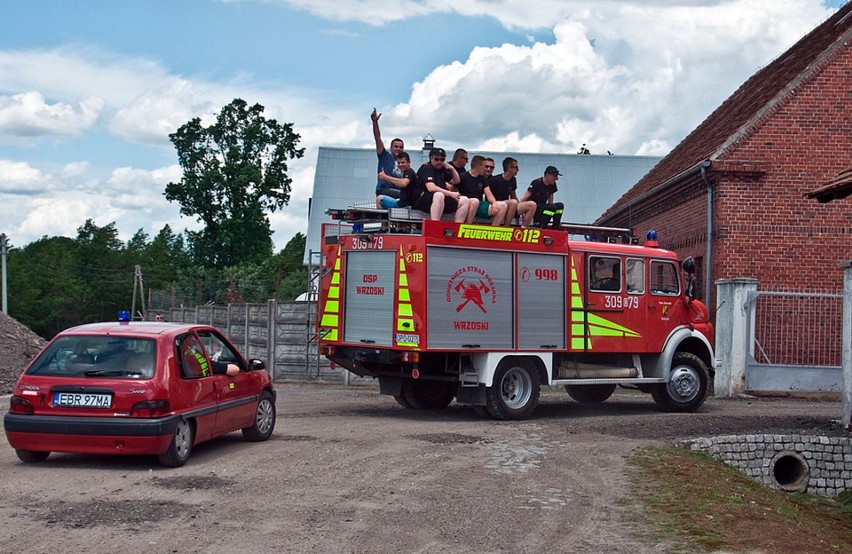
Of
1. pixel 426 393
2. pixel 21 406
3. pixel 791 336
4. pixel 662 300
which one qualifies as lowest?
pixel 426 393

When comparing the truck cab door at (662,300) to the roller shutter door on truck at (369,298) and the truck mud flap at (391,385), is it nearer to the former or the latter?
the truck mud flap at (391,385)

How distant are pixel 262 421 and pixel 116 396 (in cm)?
271

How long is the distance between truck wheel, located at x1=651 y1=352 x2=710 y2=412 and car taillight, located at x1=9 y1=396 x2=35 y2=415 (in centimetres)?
1003

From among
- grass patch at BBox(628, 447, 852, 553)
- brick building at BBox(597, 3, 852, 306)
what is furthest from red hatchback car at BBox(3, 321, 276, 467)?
brick building at BBox(597, 3, 852, 306)

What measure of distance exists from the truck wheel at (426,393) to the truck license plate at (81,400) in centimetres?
689

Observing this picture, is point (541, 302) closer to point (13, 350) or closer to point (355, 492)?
point (355, 492)

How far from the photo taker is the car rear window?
9.88m

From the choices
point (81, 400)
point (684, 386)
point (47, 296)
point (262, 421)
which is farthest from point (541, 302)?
point (47, 296)

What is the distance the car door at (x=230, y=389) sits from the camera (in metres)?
11.0

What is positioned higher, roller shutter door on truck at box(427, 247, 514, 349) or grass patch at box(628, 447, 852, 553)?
roller shutter door on truck at box(427, 247, 514, 349)

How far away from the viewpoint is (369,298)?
1459 cm

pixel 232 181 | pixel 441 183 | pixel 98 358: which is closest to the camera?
pixel 98 358

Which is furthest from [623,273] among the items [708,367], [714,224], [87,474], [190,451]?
[87,474]

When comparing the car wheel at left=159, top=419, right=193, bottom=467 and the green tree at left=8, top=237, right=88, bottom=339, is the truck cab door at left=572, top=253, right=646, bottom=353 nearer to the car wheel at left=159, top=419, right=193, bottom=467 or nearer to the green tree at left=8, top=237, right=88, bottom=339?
the car wheel at left=159, top=419, right=193, bottom=467
